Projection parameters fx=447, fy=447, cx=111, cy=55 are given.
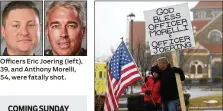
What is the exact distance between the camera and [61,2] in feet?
10.8

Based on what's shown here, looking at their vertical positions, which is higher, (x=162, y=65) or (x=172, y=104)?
(x=162, y=65)

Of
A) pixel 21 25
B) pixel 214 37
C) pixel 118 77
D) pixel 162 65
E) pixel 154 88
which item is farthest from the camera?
pixel 214 37

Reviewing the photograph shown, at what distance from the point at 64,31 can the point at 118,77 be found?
1.74 m

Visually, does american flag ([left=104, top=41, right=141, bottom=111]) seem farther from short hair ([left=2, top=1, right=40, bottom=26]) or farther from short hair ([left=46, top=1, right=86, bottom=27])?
short hair ([left=2, top=1, right=40, bottom=26])

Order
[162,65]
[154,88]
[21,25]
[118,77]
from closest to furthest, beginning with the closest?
[21,25] < [118,77] < [162,65] < [154,88]

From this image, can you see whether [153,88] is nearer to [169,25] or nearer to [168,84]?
[168,84]

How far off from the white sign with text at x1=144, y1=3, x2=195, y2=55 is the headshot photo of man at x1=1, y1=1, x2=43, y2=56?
6.76ft

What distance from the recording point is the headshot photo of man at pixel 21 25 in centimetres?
325

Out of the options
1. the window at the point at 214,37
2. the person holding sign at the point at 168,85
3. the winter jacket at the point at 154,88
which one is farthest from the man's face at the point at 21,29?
the window at the point at 214,37

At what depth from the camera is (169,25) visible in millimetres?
4980

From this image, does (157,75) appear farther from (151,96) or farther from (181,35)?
(181,35)

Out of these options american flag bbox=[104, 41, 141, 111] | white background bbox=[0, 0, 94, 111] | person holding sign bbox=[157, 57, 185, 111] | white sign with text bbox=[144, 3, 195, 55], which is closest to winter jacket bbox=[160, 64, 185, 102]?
person holding sign bbox=[157, 57, 185, 111]

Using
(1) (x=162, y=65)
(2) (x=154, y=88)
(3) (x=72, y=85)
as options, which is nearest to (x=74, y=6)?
(3) (x=72, y=85)

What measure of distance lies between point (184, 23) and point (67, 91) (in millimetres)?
2303
